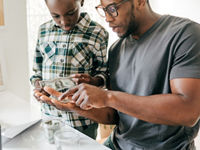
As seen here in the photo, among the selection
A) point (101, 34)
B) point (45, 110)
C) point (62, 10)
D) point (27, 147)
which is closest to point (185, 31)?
point (101, 34)

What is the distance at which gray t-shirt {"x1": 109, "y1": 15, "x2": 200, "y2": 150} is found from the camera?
2.70 feet

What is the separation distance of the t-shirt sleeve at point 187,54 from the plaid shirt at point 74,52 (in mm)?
460

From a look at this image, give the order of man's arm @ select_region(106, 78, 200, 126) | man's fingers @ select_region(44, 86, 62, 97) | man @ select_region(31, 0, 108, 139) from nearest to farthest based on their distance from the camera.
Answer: man's arm @ select_region(106, 78, 200, 126) < man's fingers @ select_region(44, 86, 62, 97) < man @ select_region(31, 0, 108, 139)

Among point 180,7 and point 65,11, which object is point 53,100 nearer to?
point 65,11

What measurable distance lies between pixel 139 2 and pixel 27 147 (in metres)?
0.79

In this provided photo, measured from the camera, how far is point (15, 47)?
1729 millimetres

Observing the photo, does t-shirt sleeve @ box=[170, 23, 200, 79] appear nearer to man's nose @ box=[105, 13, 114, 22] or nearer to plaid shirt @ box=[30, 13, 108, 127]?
man's nose @ box=[105, 13, 114, 22]

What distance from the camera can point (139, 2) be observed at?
3.07 feet

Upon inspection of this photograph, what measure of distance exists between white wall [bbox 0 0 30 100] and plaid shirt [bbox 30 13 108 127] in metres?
0.57

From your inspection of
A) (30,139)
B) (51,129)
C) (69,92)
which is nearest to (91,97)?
(69,92)

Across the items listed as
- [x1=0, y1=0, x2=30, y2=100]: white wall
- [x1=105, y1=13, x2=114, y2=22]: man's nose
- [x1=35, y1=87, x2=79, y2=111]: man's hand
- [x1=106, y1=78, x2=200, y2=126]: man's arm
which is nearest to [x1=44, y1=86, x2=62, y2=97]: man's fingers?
[x1=35, y1=87, x2=79, y2=111]: man's hand

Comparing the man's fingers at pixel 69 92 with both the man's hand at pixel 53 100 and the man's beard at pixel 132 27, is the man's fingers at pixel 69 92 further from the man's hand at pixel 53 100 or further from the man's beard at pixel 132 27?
the man's beard at pixel 132 27

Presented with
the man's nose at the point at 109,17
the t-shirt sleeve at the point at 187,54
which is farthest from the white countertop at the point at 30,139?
the man's nose at the point at 109,17

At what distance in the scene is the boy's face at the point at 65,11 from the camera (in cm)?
107
